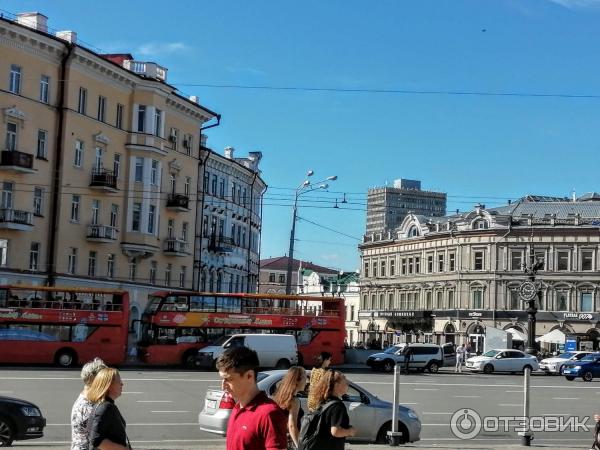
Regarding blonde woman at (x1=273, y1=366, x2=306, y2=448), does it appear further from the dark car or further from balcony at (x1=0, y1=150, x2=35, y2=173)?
balcony at (x1=0, y1=150, x2=35, y2=173)

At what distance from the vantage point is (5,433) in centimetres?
1541

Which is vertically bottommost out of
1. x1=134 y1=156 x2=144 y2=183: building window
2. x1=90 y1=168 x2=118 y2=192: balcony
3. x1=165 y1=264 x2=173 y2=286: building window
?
x1=165 y1=264 x2=173 y2=286: building window

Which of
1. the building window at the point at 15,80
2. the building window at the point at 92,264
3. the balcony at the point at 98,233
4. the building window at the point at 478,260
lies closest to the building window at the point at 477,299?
the building window at the point at 478,260

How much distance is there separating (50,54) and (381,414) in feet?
119

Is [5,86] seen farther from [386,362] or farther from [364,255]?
[364,255]

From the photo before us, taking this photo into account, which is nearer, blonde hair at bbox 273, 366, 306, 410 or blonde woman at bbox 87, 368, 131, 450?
blonde woman at bbox 87, 368, 131, 450

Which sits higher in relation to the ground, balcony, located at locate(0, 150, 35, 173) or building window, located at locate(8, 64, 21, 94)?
building window, located at locate(8, 64, 21, 94)

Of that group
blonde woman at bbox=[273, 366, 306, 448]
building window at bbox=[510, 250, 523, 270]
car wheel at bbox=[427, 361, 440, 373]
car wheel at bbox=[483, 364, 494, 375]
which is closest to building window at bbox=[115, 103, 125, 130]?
car wheel at bbox=[427, 361, 440, 373]

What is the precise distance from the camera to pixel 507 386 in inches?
1503

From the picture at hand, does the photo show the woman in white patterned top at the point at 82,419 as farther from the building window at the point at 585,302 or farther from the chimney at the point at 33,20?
the building window at the point at 585,302

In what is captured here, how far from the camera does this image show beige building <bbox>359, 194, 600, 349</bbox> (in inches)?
3489

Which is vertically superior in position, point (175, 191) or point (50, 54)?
point (50, 54)

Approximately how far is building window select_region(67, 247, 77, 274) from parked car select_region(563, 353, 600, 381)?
86.5 ft

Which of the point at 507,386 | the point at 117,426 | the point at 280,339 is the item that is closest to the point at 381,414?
the point at 117,426
